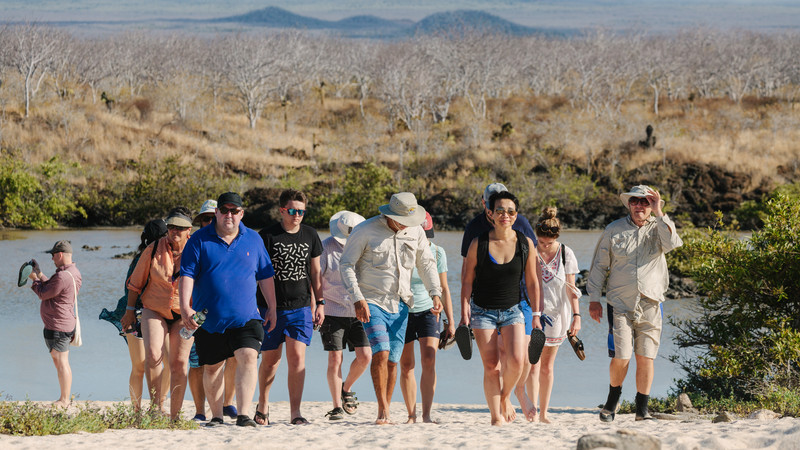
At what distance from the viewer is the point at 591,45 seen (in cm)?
11475

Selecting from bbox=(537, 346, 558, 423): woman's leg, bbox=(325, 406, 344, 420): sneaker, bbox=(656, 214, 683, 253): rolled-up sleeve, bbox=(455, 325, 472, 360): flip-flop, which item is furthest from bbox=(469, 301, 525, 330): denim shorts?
bbox=(325, 406, 344, 420): sneaker

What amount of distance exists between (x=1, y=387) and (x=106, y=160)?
104 feet

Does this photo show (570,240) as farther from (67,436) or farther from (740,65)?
(740,65)

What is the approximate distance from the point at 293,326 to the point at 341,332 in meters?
0.64

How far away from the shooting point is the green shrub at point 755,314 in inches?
332

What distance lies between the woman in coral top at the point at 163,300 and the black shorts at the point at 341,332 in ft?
3.48

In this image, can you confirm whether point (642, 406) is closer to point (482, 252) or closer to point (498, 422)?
point (498, 422)

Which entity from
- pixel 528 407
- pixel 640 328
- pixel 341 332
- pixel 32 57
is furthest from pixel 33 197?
pixel 32 57

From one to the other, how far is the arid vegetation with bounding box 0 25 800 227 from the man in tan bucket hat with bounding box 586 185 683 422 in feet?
79.2

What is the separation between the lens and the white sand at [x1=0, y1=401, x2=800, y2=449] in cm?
568

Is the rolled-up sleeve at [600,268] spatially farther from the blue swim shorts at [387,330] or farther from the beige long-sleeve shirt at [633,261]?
the blue swim shorts at [387,330]

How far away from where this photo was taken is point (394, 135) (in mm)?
51531

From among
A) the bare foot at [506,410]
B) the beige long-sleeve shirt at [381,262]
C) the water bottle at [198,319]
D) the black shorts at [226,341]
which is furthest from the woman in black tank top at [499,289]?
the water bottle at [198,319]

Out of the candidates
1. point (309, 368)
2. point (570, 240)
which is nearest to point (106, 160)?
point (570, 240)
